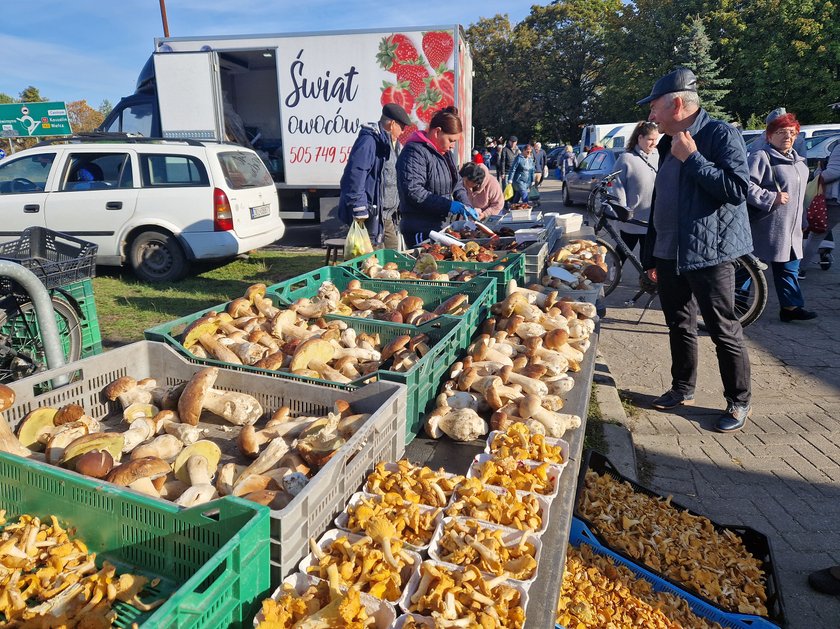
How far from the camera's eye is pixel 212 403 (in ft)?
7.79

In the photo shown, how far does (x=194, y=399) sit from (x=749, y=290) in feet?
21.3

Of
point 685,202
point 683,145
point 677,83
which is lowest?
point 685,202

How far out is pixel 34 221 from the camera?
847cm

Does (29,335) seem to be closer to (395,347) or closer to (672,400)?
(395,347)

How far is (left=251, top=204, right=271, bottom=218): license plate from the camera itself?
9.09 m

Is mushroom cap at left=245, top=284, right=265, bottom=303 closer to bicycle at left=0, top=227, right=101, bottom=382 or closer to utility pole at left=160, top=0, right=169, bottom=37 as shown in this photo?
bicycle at left=0, top=227, right=101, bottom=382

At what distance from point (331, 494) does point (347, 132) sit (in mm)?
10132

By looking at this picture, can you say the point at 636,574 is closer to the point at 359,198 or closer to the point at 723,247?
the point at 723,247

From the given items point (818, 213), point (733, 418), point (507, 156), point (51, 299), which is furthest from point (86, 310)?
point (507, 156)

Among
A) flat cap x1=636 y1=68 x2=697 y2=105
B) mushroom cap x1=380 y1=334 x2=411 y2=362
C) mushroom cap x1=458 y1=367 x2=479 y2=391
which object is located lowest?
mushroom cap x1=458 y1=367 x2=479 y2=391

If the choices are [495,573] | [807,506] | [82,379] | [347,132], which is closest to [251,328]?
[82,379]

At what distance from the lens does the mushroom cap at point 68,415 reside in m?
2.15

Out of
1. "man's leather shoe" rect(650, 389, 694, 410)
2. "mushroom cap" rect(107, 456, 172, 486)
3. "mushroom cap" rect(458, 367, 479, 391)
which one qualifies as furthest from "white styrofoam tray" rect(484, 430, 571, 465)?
"man's leather shoe" rect(650, 389, 694, 410)

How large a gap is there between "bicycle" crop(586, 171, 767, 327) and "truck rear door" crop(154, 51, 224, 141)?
295 inches
